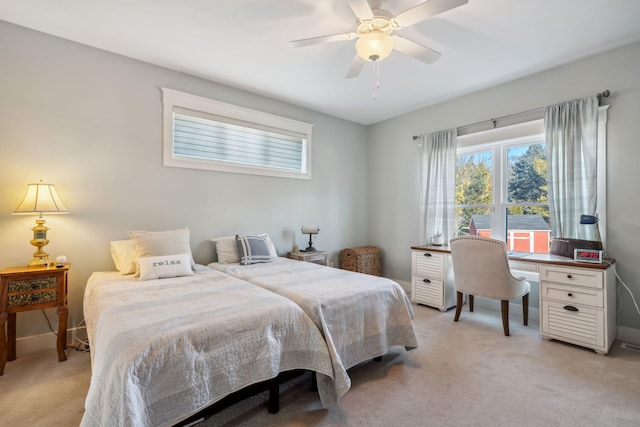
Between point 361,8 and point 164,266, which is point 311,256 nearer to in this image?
point 164,266

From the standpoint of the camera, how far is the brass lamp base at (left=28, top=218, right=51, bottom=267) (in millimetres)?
2355

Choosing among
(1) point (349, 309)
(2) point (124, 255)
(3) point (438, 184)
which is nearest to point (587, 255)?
(3) point (438, 184)

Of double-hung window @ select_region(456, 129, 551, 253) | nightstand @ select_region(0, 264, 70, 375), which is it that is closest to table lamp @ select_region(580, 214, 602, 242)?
double-hung window @ select_region(456, 129, 551, 253)

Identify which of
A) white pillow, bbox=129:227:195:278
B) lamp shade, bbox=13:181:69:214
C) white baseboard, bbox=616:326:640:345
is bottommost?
white baseboard, bbox=616:326:640:345

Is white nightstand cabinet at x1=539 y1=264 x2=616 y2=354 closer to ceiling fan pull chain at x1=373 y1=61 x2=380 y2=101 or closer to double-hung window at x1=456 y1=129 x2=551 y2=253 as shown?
double-hung window at x1=456 y1=129 x2=551 y2=253

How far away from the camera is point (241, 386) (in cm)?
150

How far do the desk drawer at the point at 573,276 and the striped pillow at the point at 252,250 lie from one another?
280cm

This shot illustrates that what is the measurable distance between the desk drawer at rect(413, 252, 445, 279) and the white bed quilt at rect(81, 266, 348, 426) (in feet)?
7.70

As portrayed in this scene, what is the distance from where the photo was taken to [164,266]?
2486 mm

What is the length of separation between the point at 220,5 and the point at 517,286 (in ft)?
11.9

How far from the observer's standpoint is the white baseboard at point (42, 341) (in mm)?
2424

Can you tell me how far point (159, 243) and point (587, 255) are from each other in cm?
390

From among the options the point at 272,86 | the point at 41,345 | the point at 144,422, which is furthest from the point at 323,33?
the point at 41,345

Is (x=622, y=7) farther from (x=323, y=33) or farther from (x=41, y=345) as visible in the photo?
(x=41, y=345)
